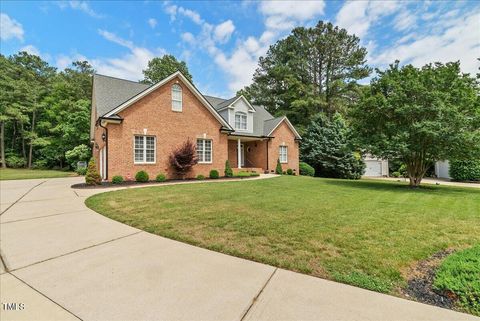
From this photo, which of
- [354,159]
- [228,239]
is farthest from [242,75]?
[228,239]

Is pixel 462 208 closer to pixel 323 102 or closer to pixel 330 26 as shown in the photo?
pixel 323 102

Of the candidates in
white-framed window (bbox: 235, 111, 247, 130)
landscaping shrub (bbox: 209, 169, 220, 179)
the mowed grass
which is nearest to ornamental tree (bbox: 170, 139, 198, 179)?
landscaping shrub (bbox: 209, 169, 220, 179)

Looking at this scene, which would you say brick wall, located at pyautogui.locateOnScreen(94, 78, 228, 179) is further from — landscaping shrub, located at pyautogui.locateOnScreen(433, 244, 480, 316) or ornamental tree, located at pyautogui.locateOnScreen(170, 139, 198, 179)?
landscaping shrub, located at pyautogui.locateOnScreen(433, 244, 480, 316)

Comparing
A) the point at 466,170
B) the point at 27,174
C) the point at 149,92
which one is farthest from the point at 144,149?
the point at 466,170

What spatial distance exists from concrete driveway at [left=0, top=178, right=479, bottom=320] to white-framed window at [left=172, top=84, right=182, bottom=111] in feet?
41.4

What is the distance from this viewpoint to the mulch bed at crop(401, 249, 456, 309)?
2521 mm

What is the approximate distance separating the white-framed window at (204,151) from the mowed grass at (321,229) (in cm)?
908

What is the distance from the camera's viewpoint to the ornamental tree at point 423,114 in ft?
35.0

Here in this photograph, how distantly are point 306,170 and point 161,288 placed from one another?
21486mm

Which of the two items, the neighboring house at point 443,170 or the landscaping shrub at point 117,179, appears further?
the neighboring house at point 443,170

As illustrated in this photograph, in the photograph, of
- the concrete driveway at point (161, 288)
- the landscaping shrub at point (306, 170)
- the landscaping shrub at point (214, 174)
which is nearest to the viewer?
the concrete driveway at point (161, 288)

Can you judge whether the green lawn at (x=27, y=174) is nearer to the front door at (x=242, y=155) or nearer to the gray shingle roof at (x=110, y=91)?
the gray shingle roof at (x=110, y=91)

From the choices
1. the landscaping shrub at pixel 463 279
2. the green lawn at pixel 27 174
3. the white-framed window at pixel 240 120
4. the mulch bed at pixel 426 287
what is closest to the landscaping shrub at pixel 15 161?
the green lawn at pixel 27 174

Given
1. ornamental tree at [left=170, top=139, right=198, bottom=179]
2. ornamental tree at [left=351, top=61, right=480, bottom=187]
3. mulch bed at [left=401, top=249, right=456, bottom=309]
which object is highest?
ornamental tree at [left=351, top=61, right=480, bottom=187]
